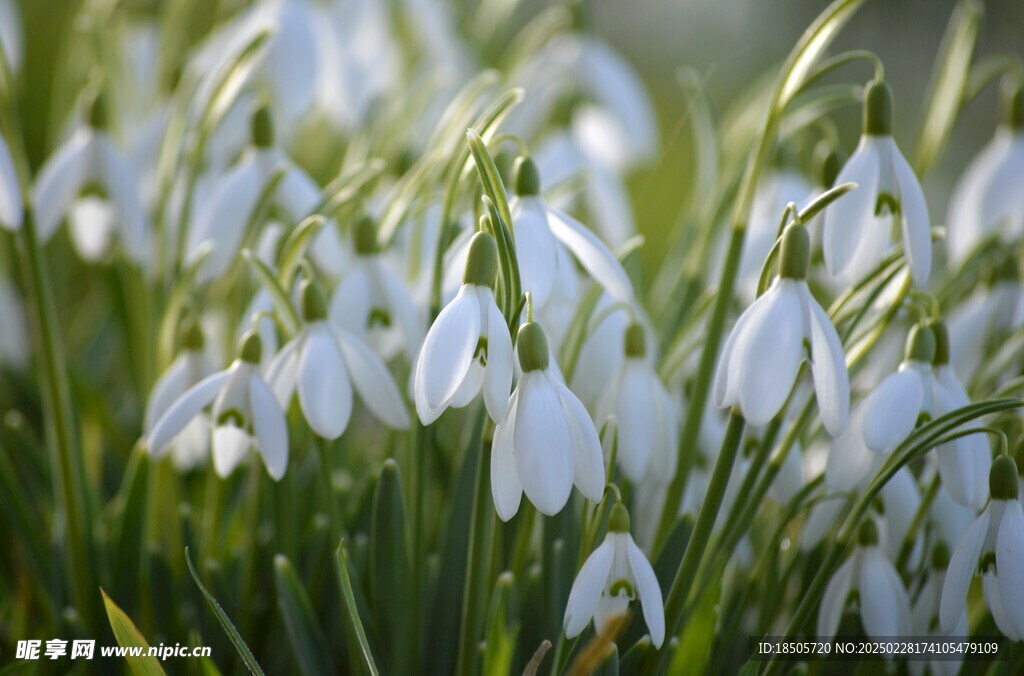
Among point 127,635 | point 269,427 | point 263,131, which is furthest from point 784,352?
point 263,131

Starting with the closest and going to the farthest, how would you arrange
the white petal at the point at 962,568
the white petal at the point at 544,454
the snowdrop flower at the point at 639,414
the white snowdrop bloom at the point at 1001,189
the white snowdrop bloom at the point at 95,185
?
the white petal at the point at 544,454 → the white petal at the point at 962,568 → the snowdrop flower at the point at 639,414 → the white snowdrop bloom at the point at 95,185 → the white snowdrop bloom at the point at 1001,189

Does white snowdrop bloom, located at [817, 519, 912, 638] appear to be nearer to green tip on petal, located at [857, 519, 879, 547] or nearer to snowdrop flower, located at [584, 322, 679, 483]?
green tip on petal, located at [857, 519, 879, 547]

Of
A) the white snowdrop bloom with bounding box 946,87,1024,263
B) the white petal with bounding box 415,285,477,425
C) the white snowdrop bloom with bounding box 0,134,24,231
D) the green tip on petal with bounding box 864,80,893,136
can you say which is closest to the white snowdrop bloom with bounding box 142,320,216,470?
the white snowdrop bloom with bounding box 0,134,24,231

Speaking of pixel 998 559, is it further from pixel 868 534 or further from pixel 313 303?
pixel 313 303

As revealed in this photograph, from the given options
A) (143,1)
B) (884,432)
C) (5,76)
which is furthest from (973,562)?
(143,1)

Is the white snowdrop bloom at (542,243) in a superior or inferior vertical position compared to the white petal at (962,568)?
superior

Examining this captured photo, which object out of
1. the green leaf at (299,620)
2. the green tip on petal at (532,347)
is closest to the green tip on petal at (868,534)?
the green tip on petal at (532,347)

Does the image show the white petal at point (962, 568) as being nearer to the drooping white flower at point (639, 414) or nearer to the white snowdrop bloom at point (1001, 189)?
the drooping white flower at point (639, 414)
